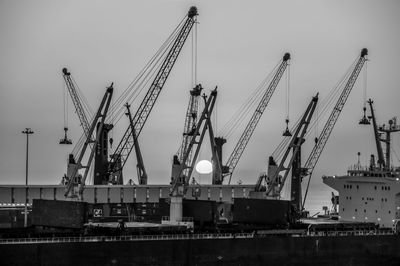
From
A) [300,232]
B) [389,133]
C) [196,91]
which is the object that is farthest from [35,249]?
[389,133]

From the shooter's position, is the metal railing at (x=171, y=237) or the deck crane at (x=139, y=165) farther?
the deck crane at (x=139, y=165)

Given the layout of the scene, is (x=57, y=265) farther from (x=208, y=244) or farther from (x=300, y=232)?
(x=300, y=232)

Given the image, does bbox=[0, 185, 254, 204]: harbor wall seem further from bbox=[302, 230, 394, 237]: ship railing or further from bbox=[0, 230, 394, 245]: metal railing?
bbox=[0, 230, 394, 245]: metal railing

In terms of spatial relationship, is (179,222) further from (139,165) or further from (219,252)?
(139,165)

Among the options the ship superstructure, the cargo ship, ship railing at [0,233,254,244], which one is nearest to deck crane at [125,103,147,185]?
the cargo ship

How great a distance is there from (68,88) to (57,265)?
1888 inches

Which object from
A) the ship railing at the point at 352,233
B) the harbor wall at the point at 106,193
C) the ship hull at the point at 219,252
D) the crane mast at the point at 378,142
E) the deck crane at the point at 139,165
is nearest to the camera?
the ship hull at the point at 219,252

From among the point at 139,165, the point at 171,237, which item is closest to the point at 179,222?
the point at 171,237

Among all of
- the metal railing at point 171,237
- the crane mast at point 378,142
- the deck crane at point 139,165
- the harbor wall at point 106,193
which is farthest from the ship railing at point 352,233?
the deck crane at point 139,165

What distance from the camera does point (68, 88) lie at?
10750 centimetres

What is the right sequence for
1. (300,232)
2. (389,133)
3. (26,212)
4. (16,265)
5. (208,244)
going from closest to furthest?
1. (16,265)
2. (208,244)
3. (300,232)
4. (26,212)
5. (389,133)

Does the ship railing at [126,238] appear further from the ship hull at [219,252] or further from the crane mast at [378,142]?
the crane mast at [378,142]

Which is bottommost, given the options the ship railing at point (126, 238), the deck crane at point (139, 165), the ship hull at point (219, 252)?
the ship hull at point (219, 252)

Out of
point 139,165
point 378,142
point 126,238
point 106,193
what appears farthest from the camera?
point 139,165
